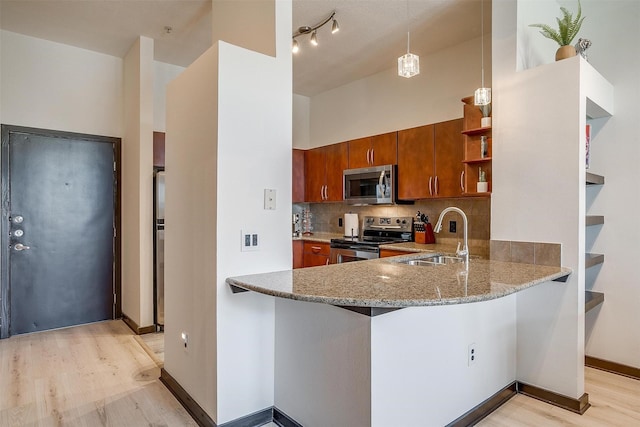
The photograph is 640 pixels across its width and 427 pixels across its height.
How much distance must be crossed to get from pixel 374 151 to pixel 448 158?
957mm

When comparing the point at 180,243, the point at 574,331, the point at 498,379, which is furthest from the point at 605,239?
the point at 180,243

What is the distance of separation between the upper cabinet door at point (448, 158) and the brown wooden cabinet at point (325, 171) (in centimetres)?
129

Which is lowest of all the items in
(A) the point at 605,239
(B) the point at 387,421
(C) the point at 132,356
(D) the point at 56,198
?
(C) the point at 132,356

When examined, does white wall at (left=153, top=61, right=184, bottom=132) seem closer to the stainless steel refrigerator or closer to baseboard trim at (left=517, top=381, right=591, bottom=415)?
the stainless steel refrigerator

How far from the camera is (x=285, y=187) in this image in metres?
2.29

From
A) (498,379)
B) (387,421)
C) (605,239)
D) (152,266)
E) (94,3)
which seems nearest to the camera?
(387,421)

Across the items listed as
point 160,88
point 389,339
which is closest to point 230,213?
point 389,339

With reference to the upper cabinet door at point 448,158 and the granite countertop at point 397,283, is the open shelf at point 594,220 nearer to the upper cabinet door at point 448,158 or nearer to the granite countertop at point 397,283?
the granite countertop at point 397,283

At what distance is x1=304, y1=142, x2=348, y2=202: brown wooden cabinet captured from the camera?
4.80 meters

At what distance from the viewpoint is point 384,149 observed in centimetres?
428

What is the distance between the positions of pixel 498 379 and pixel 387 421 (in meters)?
1.08

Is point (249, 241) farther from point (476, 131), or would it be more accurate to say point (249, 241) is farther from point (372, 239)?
point (372, 239)

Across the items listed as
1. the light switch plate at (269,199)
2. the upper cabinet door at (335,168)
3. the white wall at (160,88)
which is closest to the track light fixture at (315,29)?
the upper cabinet door at (335,168)

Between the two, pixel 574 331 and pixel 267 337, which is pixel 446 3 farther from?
pixel 267 337
